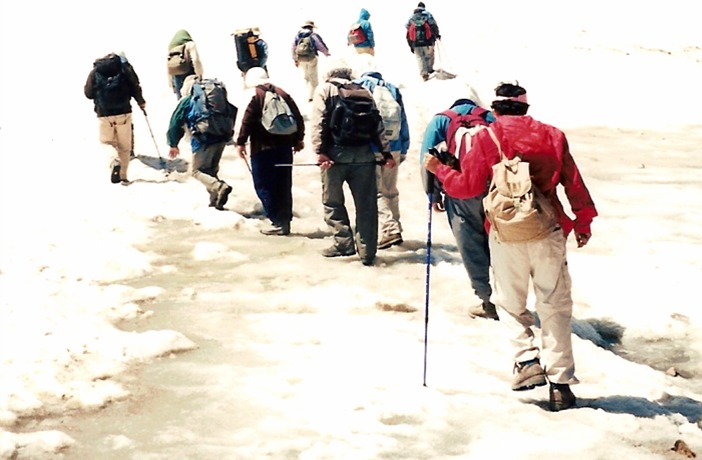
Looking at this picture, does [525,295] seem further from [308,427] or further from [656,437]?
[308,427]

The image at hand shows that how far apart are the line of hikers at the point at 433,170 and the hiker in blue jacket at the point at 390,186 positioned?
0.01 m

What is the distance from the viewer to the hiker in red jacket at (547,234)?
5.77 meters

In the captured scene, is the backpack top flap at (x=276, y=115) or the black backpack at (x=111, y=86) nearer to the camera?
the backpack top flap at (x=276, y=115)

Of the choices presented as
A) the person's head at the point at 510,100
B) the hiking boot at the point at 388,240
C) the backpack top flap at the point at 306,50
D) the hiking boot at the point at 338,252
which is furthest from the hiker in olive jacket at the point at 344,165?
the backpack top flap at the point at 306,50

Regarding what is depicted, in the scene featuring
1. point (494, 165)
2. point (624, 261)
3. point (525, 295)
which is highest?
point (494, 165)

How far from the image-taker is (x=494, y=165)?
228 inches

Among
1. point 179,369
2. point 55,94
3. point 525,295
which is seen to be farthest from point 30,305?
point 55,94

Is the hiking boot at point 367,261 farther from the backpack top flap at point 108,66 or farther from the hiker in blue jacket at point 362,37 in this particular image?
the hiker in blue jacket at point 362,37

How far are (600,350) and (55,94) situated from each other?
543 inches

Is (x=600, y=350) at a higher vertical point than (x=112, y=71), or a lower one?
lower

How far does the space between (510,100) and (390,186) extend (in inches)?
186

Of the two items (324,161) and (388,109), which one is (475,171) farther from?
(388,109)

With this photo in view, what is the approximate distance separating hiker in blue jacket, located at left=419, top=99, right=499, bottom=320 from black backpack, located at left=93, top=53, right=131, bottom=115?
21.8ft

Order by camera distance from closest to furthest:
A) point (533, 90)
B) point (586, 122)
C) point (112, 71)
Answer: point (112, 71)
point (586, 122)
point (533, 90)
